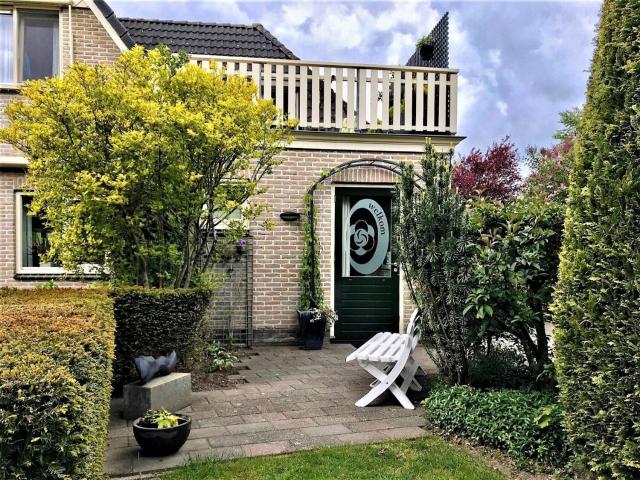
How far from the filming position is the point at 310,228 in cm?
819

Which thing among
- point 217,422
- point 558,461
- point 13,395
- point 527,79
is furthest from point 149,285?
point 527,79

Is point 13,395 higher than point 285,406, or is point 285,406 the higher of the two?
point 13,395

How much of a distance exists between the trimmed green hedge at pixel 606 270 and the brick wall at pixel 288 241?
529 centimetres

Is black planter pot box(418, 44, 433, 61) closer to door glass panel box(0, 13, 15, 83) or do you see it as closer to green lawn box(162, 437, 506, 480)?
door glass panel box(0, 13, 15, 83)

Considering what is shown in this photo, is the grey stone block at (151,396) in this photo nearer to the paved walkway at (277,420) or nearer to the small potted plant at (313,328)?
the paved walkway at (277,420)

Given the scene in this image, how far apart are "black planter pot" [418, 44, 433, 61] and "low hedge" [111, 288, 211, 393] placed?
6972mm

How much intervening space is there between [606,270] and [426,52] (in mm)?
8016

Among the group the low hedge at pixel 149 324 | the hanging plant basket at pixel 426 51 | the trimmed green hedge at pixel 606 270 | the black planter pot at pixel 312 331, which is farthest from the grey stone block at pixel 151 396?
the hanging plant basket at pixel 426 51

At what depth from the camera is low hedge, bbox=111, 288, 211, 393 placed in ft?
17.1

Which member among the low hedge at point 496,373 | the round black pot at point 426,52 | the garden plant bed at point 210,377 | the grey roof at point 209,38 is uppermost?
the grey roof at point 209,38

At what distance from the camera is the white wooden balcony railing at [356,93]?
27.2ft

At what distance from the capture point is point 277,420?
455 centimetres

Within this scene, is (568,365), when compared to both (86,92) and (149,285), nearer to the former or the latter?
(149,285)

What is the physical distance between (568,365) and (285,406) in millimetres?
2759
